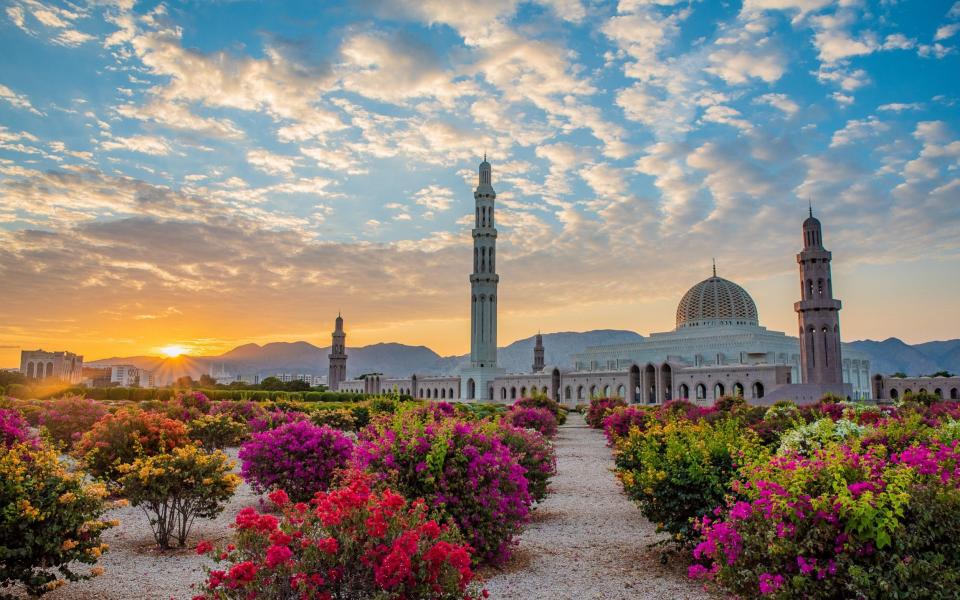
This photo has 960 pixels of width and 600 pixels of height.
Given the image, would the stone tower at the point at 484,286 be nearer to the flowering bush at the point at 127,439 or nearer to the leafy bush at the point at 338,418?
the leafy bush at the point at 338,418

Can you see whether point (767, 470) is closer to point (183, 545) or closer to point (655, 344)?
point (183, 545)

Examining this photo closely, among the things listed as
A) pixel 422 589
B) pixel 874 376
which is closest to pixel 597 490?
pixel 422 589

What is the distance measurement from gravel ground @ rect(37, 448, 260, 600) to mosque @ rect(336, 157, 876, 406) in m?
41.7

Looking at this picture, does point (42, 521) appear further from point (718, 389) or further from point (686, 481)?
point (718, 389)

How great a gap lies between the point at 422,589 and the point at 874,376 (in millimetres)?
62419

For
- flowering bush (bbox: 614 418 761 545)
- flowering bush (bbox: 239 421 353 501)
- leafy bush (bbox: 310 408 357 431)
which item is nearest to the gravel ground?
Answer: flowering bush (bbox: 239 421 353 501)

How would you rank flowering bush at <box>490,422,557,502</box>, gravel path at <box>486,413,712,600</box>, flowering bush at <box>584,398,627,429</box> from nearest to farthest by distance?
gravel path at <box>486,413,712,600</box>
flowering bush at <box>490,422,557,502</box>
flowering bush at <box>584,398,627,429</box>

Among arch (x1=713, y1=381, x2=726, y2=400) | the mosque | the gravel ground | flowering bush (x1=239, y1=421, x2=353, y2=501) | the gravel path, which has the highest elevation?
the mosque

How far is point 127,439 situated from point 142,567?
3968 mm

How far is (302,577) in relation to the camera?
13.3 feet

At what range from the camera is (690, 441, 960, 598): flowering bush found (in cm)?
436

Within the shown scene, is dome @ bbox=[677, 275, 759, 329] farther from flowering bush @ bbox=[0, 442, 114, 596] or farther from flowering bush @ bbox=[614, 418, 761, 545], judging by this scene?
flowering bush @ bbox=[0, 442, 114, 596]

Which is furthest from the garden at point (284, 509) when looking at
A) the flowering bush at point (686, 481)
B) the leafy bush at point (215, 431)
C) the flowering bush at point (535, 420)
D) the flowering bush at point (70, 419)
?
the flowering bush at point (535, 420)

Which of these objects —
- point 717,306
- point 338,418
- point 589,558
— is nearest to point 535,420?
point 338,418
